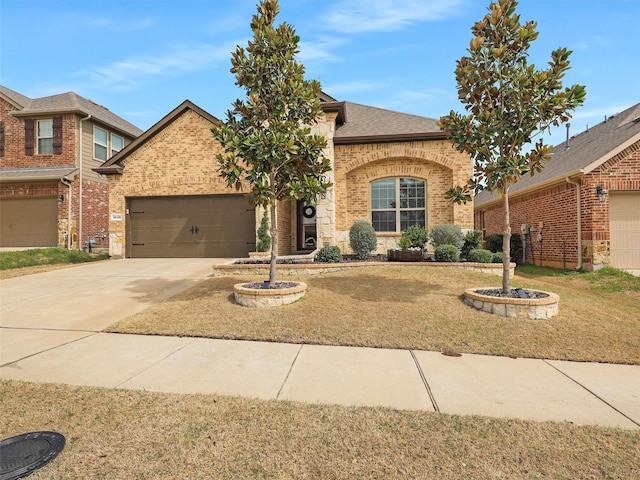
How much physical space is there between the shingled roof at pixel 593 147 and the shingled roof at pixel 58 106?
1951 cm

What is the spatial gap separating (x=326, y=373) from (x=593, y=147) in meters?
15.6

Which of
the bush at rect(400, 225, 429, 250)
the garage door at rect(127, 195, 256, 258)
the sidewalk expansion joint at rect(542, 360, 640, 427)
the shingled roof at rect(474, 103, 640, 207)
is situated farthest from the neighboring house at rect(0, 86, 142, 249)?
the sidewalk expansion joint at rect(542, 360, 640, 427)

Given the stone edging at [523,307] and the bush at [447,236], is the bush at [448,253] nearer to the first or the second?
the bush at [447,236]

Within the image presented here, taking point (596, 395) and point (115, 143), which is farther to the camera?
point (115, 143)

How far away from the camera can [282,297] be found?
6.75 metres

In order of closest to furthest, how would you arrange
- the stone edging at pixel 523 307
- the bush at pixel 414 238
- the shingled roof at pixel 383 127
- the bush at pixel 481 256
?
the stone edging at pixel 523 307 < the bush at pixel 481 256 < the bush at pixel 414 238 < the shingled roof at pixel 383 127

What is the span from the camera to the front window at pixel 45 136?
17.4 metres

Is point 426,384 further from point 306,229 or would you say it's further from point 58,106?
point 58,106

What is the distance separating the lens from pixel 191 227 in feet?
47.0

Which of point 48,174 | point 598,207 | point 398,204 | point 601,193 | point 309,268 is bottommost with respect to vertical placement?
point 309,268

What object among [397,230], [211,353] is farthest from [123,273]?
[397,230]

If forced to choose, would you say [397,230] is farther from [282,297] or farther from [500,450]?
[500,450]

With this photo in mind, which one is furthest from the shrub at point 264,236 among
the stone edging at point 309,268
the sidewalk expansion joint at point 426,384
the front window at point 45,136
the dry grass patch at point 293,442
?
the front window at point 45,136

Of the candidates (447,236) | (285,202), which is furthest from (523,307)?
(285,202)
